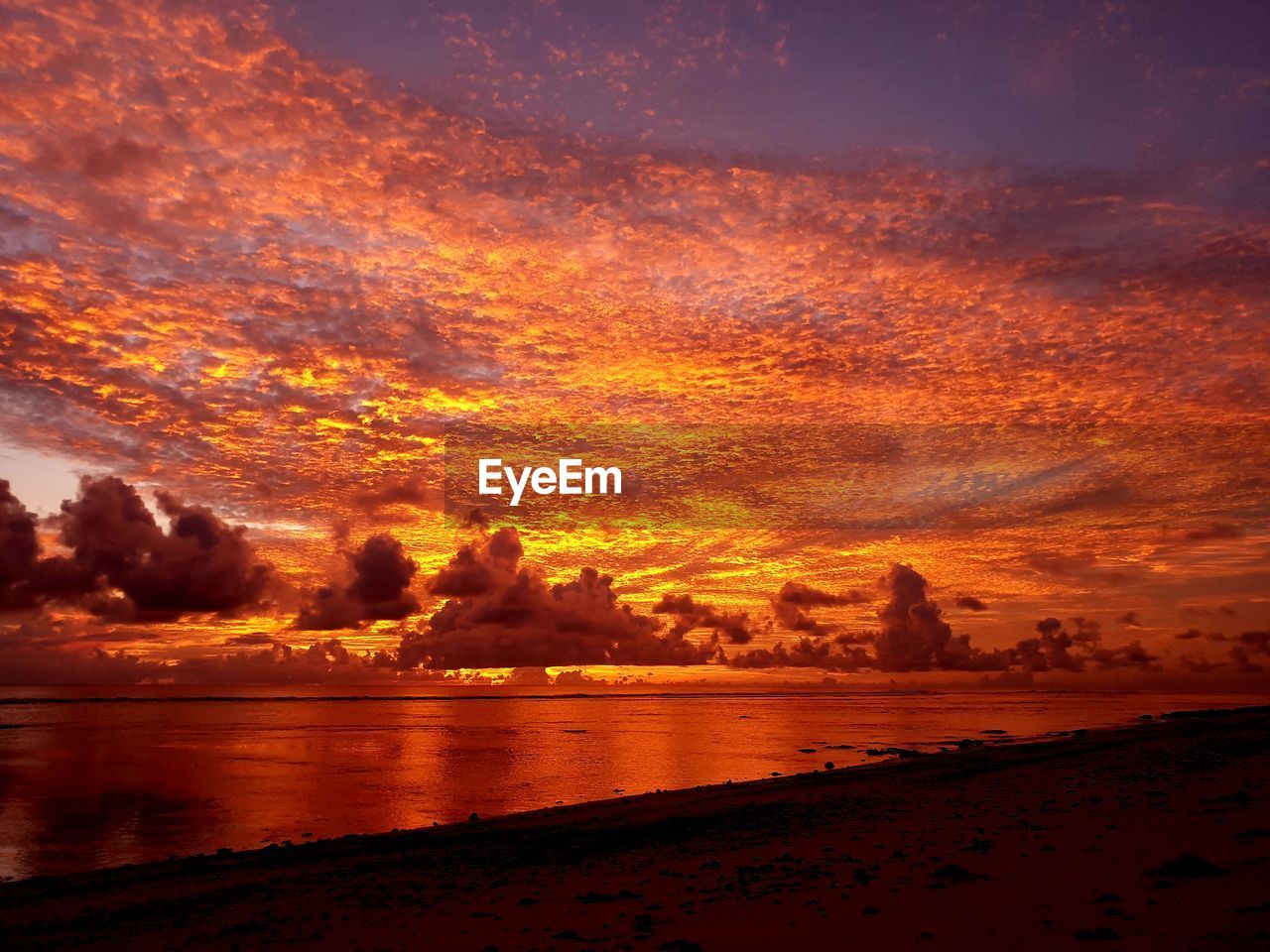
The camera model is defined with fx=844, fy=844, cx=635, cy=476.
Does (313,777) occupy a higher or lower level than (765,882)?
lower

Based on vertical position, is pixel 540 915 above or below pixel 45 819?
above

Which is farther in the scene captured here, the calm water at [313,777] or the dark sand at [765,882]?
the calm water at [313,777]

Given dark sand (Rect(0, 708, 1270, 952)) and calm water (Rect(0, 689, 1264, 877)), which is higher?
dark sand (Rect(0, 708, 1270, 952))

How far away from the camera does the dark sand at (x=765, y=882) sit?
38.1 ft

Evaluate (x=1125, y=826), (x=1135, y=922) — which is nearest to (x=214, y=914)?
(x=1135, y=922)

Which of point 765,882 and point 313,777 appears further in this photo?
point 313,777

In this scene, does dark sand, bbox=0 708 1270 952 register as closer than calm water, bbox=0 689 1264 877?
Yes

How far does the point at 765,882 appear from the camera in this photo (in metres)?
16.2

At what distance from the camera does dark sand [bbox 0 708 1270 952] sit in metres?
11.6

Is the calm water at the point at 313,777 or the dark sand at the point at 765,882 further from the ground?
the dark sand at the point at 765,882

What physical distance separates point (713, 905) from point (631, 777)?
133 feet

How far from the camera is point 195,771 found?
207 ft

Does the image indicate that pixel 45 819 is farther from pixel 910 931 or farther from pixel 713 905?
pixel 910 931

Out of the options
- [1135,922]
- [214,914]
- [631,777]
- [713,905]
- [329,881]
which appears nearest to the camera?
[1135,922]
